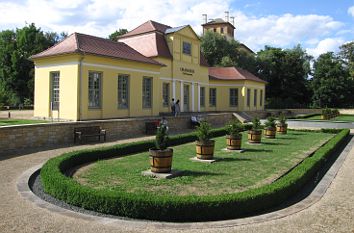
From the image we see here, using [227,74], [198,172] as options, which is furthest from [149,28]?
[198,172]

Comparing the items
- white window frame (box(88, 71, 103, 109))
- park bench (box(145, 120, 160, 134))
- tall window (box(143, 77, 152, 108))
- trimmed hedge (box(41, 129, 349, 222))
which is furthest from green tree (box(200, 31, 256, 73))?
trimmed hedge (box(41, 129, 349, 222))

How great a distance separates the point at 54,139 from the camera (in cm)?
1567

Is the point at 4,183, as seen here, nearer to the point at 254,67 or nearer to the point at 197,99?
the point at 197,99

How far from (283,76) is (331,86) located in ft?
23.6

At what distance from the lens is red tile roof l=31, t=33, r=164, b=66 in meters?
22.6

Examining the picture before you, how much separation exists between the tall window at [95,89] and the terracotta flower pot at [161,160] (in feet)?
46.0

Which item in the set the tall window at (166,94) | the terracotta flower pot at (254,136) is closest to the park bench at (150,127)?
the terracotta flower pot at (254,136)

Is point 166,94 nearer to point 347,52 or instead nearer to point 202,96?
point 202,96

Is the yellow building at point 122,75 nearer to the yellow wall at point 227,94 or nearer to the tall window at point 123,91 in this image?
the tall window at point 123,91

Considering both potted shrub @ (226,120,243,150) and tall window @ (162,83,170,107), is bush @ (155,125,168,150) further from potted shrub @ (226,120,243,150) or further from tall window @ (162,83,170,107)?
tall window @ (162,83,170,107)

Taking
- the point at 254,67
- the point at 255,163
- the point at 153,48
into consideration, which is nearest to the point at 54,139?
the point at 255,163

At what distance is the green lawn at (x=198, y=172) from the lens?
8.60 metres

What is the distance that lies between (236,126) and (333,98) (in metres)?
47.4

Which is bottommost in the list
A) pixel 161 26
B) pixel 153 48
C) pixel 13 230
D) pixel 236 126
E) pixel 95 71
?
pixel 13 230
